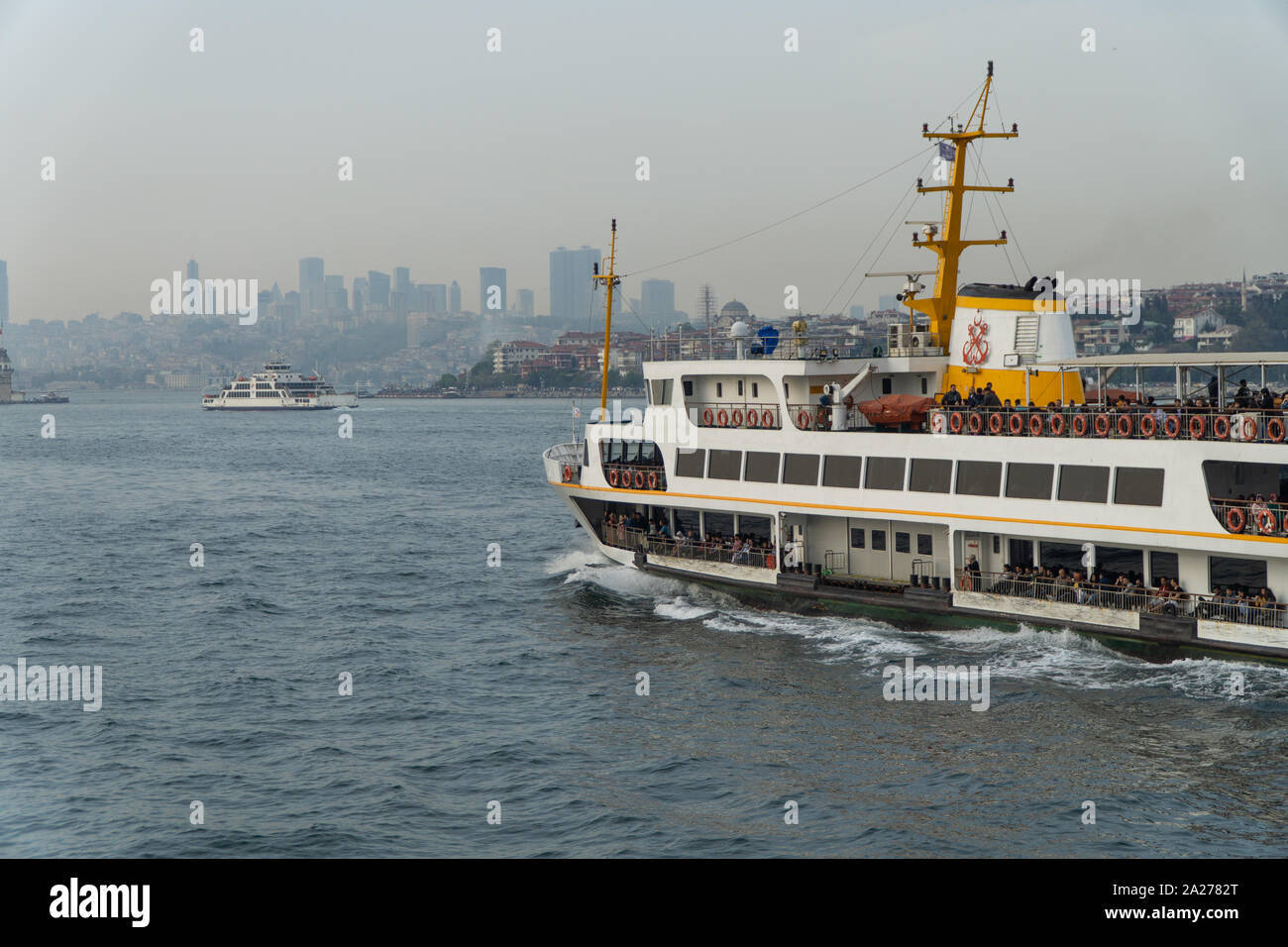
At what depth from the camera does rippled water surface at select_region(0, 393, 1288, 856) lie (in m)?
19.2

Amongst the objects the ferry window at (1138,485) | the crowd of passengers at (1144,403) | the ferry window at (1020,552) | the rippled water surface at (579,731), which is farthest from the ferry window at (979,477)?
the rippled water surface at (579,731)

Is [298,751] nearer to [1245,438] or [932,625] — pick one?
[932,625]

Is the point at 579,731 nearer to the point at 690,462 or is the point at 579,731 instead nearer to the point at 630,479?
the point at 690,462

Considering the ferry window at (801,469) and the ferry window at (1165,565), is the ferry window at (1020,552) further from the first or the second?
the ferry window at (801,469)

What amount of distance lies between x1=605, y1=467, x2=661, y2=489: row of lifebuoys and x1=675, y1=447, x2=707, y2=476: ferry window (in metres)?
0.87

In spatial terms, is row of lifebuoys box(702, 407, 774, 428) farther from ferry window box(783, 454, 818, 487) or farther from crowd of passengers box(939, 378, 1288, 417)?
crowd of passengers box(939, 378, 1288, 417)

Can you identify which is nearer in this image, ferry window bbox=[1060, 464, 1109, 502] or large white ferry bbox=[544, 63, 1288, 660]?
large white ferry bbox=[544, 63, 1288, 660]

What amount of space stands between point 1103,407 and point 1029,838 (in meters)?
12.2

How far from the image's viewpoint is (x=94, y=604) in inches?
1512

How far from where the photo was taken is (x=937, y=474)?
29672 mm

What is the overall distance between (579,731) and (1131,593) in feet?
40.4

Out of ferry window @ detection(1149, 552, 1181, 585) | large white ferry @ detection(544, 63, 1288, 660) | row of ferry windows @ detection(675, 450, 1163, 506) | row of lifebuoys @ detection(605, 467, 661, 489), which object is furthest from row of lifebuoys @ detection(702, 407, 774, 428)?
ferry window @ detection(1149, 552, 1181, 585)
